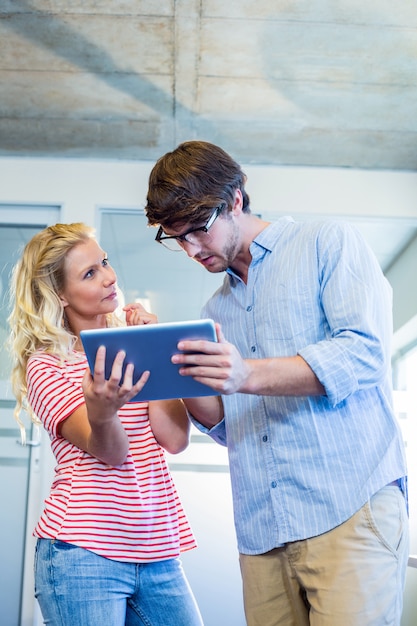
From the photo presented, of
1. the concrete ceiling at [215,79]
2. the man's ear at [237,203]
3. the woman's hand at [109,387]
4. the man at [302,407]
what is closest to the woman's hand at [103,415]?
the woman's hand at [109,387]

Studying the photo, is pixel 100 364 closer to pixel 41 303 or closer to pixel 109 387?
pixel 109 387

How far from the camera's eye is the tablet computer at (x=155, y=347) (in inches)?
44.8

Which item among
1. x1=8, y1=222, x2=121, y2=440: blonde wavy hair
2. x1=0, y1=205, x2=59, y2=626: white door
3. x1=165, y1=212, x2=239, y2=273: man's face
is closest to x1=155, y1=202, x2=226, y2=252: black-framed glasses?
x1=165, y1=212, x2=239, y2=273: man's face

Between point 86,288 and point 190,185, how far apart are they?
35cm

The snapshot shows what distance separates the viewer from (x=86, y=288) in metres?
1.66

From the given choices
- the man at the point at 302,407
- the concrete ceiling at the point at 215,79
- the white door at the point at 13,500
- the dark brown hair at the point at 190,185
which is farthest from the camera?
the white door at the point at 13,500

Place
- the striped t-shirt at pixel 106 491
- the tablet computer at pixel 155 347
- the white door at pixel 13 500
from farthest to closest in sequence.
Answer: the white door at pixel 13 500, the striped t-shirt at pixel 106 491, the tablet computer at pixel 155 347

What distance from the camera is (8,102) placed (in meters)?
3.46

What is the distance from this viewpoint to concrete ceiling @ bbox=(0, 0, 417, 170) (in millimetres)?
2863

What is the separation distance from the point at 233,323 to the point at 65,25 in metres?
1.93

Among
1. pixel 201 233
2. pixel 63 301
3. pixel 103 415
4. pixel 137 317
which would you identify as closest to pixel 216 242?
pixel 201 233

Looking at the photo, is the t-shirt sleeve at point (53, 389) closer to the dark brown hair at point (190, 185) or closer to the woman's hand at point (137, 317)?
the woman's hand at point (137, 317)

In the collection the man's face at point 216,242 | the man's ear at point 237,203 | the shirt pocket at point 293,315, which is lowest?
the shirt pocket at point 293,315

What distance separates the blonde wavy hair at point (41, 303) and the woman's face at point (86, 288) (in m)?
0.02
